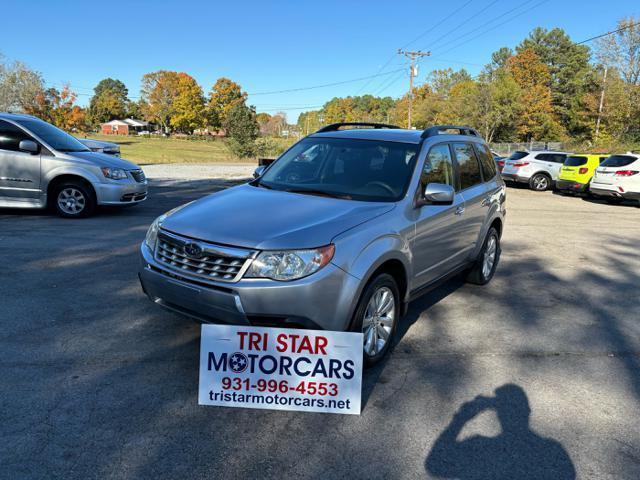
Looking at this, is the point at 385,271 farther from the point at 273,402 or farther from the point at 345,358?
the point at 273,402

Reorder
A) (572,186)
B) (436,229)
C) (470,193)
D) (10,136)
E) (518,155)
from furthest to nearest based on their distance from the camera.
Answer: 1. (518,155)
2. (572,186)
3. (10,136)
4. (470,193)
5. (436,229)

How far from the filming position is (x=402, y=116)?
81312 millimetres

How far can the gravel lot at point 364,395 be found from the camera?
274 centimetres

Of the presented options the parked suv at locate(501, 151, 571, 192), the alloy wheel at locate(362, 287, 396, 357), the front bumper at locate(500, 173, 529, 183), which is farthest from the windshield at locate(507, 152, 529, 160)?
the alloy wheel at locate(362, 287, 396, 357)

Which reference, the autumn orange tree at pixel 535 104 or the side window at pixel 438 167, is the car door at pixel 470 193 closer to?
the side window at pixel 438 167

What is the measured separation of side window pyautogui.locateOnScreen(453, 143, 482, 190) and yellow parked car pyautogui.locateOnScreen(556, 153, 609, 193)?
1385 cm

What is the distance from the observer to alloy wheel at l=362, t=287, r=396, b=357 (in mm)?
3617

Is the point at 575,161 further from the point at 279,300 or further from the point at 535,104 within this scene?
the point at 535,104

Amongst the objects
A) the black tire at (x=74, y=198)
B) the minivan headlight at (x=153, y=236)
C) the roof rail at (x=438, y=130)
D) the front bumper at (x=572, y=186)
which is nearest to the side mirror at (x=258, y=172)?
the minivan headlight at (x=153, y=236)

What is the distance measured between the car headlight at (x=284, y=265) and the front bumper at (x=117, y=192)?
7213 millimetres

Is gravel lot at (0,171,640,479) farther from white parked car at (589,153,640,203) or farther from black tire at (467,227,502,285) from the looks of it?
white parked car at (589,153,640,203)

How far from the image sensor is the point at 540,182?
20766mm

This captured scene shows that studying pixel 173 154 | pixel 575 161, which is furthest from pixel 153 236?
pixel 173 154

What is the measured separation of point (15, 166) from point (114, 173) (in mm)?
1608
